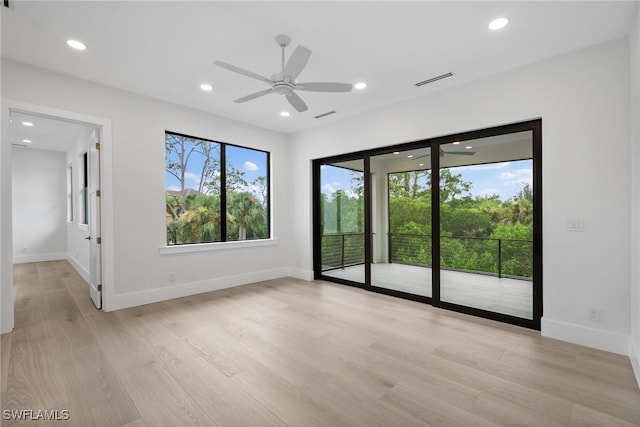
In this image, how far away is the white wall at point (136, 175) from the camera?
3.33 meters

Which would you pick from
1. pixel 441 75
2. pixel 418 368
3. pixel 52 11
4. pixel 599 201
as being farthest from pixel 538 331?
pixel 52 11

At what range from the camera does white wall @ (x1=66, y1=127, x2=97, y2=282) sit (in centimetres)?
554

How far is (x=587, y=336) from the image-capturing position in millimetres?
2785

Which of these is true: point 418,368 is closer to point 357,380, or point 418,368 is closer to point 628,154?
point 357,380

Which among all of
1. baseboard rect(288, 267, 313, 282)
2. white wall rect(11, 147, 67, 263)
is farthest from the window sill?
white wall rect(11, 147, 67, 263)

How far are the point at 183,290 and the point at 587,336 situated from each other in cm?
499

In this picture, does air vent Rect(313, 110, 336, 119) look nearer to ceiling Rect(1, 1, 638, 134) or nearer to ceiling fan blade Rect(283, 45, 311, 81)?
ceiling Rect(1, 1, 638, 134)

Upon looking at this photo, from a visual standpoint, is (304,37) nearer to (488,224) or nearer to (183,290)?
(488,224)

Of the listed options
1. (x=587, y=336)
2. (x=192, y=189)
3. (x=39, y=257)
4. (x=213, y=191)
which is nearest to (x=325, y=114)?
(x=213, y=191)

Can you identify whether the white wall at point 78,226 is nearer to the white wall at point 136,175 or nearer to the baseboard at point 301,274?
the white wall at point 136,175

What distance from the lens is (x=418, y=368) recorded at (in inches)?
93.7

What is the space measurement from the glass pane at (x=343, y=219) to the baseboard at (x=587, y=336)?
2.59 m

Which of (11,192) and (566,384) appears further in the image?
(11,192)

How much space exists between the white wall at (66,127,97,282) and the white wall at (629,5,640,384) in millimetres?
7419
